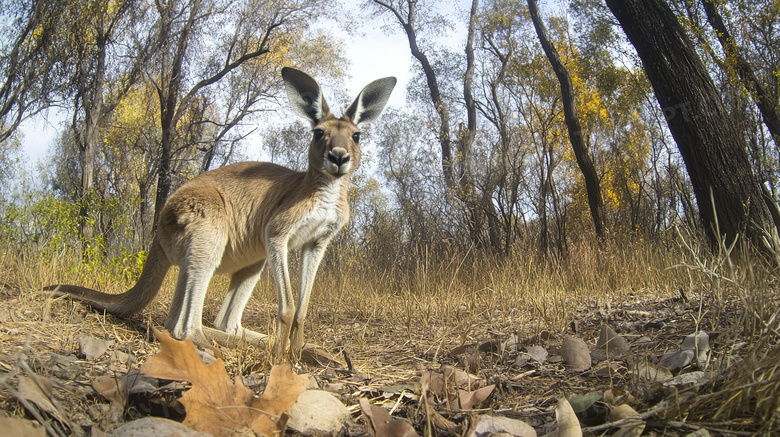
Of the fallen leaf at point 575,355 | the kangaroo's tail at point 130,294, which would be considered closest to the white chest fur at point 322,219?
the kangaroo's tail at point 130,294

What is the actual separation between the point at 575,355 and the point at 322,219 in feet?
6.92

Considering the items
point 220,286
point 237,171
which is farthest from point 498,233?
point 237,171

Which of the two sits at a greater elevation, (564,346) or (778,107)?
(778,107)

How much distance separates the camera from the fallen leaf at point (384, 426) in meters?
1.50

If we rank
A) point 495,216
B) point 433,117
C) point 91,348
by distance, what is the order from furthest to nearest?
point 433,117 < point 495,216 < point 91,348

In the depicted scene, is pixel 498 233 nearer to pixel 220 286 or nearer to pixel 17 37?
pixel 220 286

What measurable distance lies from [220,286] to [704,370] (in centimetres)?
641

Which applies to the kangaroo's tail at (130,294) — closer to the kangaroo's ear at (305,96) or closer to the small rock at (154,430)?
the kangaroo's ear at (305,96)

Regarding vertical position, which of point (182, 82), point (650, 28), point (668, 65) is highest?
point (182, 82)

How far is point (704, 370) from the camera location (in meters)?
1.72

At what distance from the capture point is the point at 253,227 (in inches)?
160

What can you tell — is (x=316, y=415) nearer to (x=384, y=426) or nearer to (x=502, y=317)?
(x=384, y=426)

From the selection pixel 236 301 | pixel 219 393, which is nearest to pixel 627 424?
pixel 219 393

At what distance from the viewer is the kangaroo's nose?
3650mm
